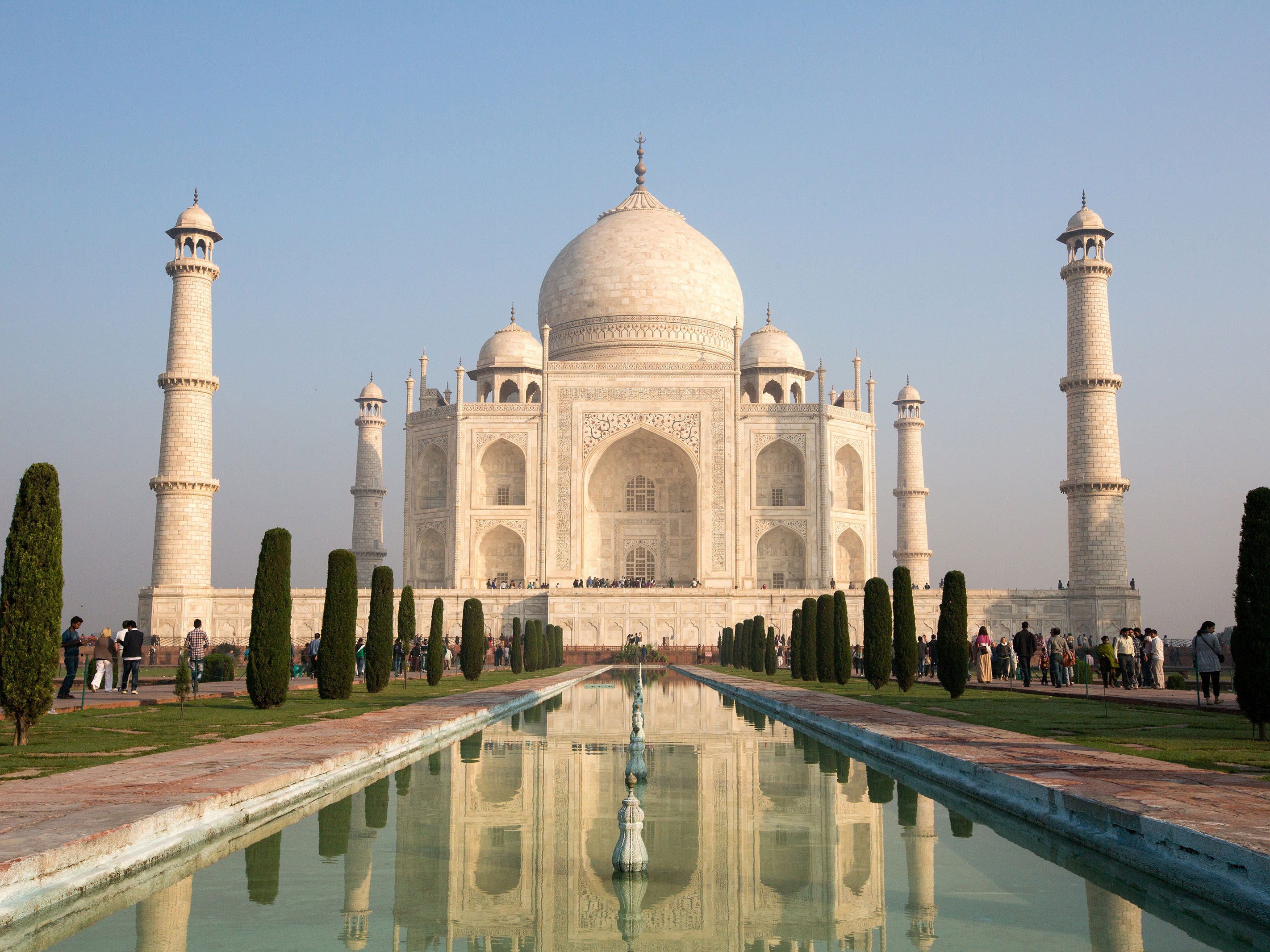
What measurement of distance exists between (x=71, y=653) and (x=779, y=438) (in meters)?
21.2

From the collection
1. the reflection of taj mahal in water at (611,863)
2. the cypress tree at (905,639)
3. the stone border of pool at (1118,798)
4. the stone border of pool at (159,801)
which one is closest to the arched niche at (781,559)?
the cypress tree at (905,639)

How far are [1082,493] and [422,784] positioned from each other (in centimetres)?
2270

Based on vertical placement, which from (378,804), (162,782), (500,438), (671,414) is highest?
(671,414)

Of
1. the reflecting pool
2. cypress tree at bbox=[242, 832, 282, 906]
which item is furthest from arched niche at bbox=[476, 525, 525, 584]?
cypress tree at bbox=[242, 832, 282, 906]

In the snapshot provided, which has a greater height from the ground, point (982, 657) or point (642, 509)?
point (642, 509)

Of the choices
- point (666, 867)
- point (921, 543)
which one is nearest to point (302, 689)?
point (666, 867)

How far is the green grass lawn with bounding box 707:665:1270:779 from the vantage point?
621cm

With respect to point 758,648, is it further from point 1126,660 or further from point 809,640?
point 1126,660

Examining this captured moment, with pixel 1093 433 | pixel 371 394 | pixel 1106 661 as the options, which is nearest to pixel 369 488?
pixel 371 394

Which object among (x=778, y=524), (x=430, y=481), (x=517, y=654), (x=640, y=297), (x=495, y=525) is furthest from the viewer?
(x=640, y=297)

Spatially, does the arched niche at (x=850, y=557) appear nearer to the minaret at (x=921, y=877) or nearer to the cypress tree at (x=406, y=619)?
the cypress tree at (x=406, y=619)

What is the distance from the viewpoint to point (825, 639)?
15516 mm

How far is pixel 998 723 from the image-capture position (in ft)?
27.7

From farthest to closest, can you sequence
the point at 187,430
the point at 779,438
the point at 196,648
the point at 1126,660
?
the point at 779,438
the point at 187,430
the point at 196,648
the point at 1126,660
